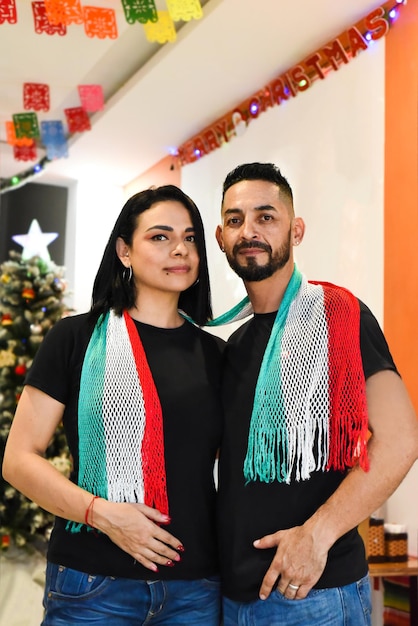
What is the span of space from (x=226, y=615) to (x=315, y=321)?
713 mm

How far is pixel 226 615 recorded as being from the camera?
1.67 metres

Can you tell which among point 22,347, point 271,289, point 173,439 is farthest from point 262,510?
point 22,347

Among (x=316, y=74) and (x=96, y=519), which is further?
(x=316, y=74)

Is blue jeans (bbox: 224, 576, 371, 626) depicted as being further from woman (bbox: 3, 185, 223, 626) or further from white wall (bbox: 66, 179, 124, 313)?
white wall (bbox: 66, 179, 124, 313)

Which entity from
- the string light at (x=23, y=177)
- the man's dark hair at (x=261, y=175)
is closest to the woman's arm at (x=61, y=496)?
the man's dark hair at (x=261, y=175)

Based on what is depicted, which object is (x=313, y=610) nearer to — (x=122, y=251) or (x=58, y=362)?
(x=58, y=362)

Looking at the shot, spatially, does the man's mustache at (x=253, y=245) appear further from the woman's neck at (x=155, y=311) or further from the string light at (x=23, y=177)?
the string light at (x=23, y=177)

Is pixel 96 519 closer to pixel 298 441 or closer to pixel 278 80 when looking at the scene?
pixel 298 441

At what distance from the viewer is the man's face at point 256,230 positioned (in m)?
1.87

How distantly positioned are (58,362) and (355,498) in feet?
2.48

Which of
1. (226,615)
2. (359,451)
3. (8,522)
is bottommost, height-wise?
(8,522)

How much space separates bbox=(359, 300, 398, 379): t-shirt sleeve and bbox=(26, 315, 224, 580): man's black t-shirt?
1.29 feet

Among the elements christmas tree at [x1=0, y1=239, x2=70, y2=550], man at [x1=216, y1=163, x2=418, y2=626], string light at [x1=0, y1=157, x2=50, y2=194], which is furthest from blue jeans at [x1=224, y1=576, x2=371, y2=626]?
string light at [x1=0, y1=157, x2=50, y2=194]

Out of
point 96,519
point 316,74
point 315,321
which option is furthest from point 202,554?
point 316,74
